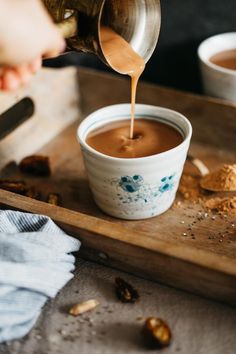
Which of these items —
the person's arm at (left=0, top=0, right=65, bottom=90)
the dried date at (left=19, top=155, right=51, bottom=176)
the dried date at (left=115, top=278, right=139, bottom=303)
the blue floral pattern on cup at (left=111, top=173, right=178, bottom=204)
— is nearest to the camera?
the person's arm at (left=0, top=0, right=65, bottom=90)

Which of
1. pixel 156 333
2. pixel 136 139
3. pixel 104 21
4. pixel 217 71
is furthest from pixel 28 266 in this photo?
pixel 217 71

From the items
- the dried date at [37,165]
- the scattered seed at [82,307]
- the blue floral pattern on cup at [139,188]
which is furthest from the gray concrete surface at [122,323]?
the dried date at [37,165]

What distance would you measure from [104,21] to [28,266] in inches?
17.2

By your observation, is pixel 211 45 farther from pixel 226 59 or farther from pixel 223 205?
pixel 223 205

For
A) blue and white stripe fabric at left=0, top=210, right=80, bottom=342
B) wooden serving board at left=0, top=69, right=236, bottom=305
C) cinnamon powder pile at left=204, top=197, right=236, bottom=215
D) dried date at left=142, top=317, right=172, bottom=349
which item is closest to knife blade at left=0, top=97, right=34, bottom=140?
wooden serving board at left=0, top=69, right=236, bottom=305

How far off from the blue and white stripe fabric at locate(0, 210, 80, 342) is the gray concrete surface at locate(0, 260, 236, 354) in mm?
24

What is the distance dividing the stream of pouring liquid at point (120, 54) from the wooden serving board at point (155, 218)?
22 centimetres

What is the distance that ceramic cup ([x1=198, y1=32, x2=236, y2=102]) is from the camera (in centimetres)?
109

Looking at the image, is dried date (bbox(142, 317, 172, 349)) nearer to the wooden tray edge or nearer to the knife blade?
the wooden tray edge

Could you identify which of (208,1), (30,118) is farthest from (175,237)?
(208,1)

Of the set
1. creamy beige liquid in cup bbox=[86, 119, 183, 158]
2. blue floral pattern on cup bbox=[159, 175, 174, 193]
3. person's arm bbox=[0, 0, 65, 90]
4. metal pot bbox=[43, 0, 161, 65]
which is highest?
person's arm bbox=[0, 0, 65, 90]

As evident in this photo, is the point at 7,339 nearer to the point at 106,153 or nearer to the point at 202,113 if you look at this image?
the point at 106,153

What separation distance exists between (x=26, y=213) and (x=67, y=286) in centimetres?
12

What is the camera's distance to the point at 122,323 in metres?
0.76
